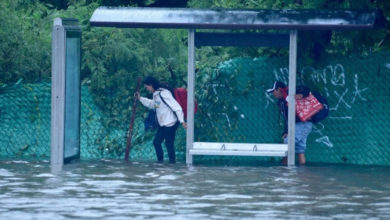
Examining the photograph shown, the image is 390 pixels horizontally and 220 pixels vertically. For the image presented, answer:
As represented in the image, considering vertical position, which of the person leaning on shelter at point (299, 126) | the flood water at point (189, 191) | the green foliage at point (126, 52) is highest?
the green foliage at point (126, 52)

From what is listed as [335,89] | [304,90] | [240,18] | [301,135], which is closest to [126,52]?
[240,18]

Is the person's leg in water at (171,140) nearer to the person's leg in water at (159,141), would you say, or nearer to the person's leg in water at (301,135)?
the person's leg in water at (159,141)

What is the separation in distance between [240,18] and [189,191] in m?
3.94

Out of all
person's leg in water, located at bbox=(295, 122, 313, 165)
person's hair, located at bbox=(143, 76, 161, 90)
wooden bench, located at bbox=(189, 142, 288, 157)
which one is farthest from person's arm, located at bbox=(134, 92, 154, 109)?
person's leg in water, located at bbox=(295, 122, 313, 165)

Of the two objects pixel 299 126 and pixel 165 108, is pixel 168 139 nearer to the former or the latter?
pixel 165 108

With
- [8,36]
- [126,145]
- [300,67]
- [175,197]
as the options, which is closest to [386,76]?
[300,67]

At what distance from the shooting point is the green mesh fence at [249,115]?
16.2 meters

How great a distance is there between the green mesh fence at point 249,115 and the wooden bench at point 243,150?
104 centimetres

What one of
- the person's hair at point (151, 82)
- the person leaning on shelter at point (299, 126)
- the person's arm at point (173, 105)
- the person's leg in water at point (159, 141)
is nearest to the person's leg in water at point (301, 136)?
the person leaning on shelter at point (299, 126)

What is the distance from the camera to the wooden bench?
15.7 meters

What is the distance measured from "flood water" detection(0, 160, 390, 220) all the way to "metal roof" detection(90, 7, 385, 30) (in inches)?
86.4

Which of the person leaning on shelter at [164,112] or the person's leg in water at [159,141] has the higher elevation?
the person leaning on shelter at [164,112]

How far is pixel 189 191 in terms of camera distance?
488 inches

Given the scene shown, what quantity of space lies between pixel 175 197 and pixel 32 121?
6598 mm
